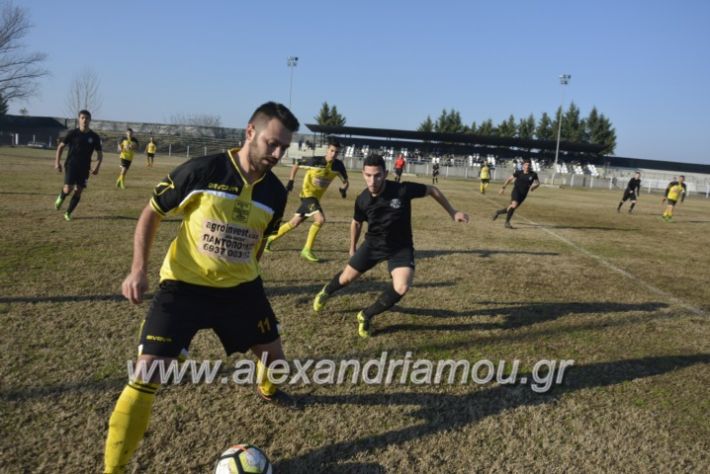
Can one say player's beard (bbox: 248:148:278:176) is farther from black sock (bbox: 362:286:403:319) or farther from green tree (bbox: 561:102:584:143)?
green tree (bbox: 561:102:584:143)

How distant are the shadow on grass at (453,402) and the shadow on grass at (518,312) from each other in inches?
48.0

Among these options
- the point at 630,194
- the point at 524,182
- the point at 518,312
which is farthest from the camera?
the point at 630,194

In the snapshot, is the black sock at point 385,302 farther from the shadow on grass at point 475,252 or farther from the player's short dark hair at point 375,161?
the shadow on grass at point 475,252

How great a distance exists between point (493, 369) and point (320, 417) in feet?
6.12

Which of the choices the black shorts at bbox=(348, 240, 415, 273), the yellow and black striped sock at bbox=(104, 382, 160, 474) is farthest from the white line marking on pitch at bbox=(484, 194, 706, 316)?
the yellow and black striped sock at bbox=(104, 382, 160, 474)

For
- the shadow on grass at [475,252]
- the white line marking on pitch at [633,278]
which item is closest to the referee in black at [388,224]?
the shadow on grass at [475,252]

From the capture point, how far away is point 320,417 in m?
3.59

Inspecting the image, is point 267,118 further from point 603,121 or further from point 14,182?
point 603,121

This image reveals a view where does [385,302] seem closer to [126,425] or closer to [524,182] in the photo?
[126,425]

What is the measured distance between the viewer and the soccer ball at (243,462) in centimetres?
279

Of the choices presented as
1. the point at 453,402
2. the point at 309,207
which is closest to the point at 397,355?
the point at 453,402

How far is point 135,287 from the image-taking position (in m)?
2.75

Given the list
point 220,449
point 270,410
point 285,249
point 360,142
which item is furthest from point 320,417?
point 360,142

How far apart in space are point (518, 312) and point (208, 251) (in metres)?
4.55
